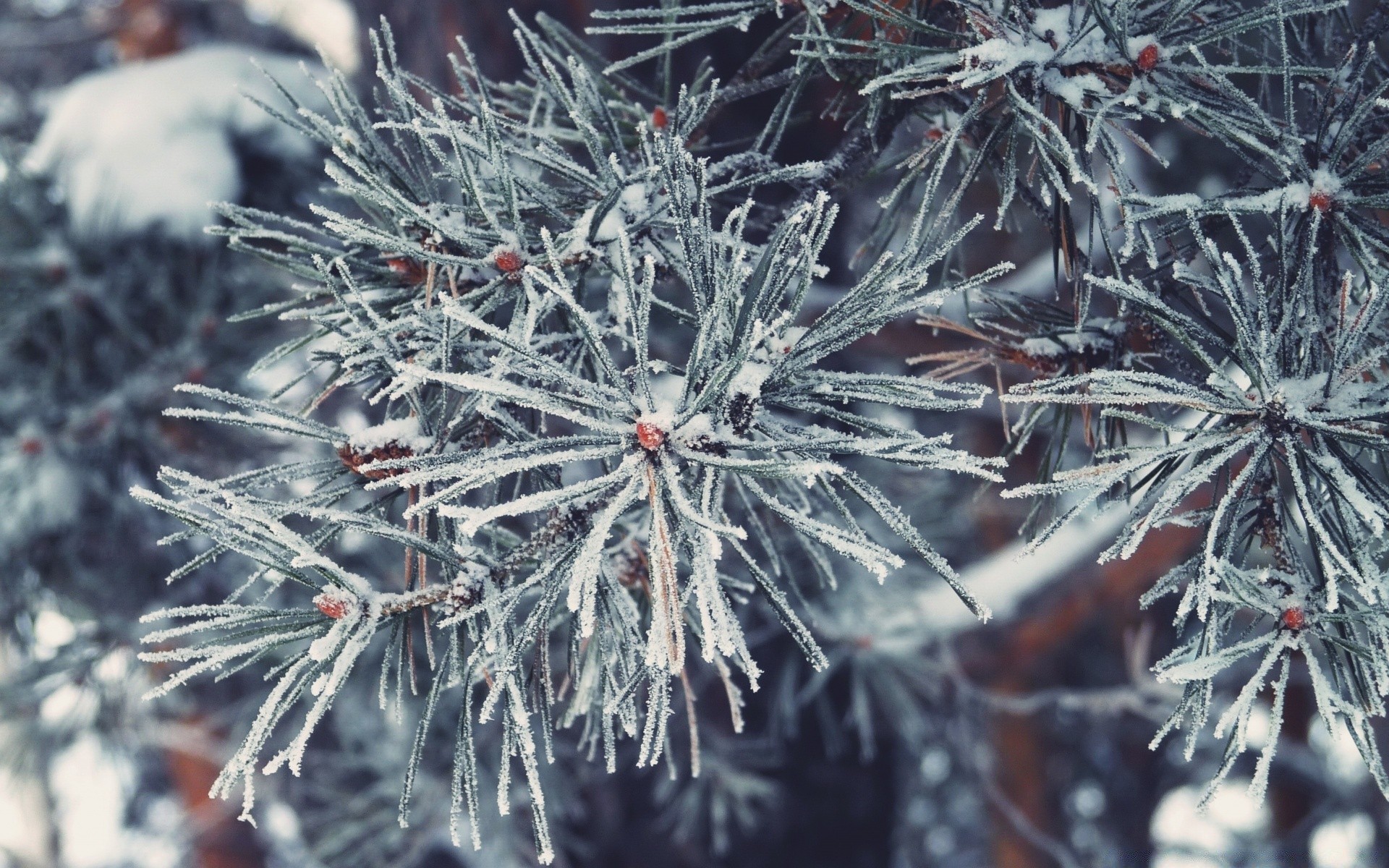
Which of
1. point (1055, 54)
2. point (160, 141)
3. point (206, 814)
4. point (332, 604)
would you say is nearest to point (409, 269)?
point (332, 604)

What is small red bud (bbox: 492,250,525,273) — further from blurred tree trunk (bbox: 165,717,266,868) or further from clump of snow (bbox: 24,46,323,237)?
blurred tree trunk (bbox: 165,717,266,868)

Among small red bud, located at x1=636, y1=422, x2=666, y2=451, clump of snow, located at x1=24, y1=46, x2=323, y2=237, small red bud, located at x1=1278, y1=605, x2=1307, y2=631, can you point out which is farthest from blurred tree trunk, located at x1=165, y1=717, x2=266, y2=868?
small red bud, located at x1=1278, y1=605, x2=1307, y2=631

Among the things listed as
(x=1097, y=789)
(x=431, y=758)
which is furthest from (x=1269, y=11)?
(x=1097, y=789)

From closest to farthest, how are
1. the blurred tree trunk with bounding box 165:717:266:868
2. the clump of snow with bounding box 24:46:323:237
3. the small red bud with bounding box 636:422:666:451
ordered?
the small red bud with bounding box 636:422:666:451 < the clump of snow with bounding box 24:46:323:237 < the blurred tree trunk with bounding box 165:717:266:868

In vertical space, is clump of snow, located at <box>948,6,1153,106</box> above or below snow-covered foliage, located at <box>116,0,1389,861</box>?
above

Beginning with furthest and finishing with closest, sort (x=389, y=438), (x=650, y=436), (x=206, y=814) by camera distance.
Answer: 1. (x=206, y=814)
2. (x=389, y=438)
3. (x=650, y=436)

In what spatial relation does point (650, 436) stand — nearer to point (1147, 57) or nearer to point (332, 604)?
point (332, 604)
